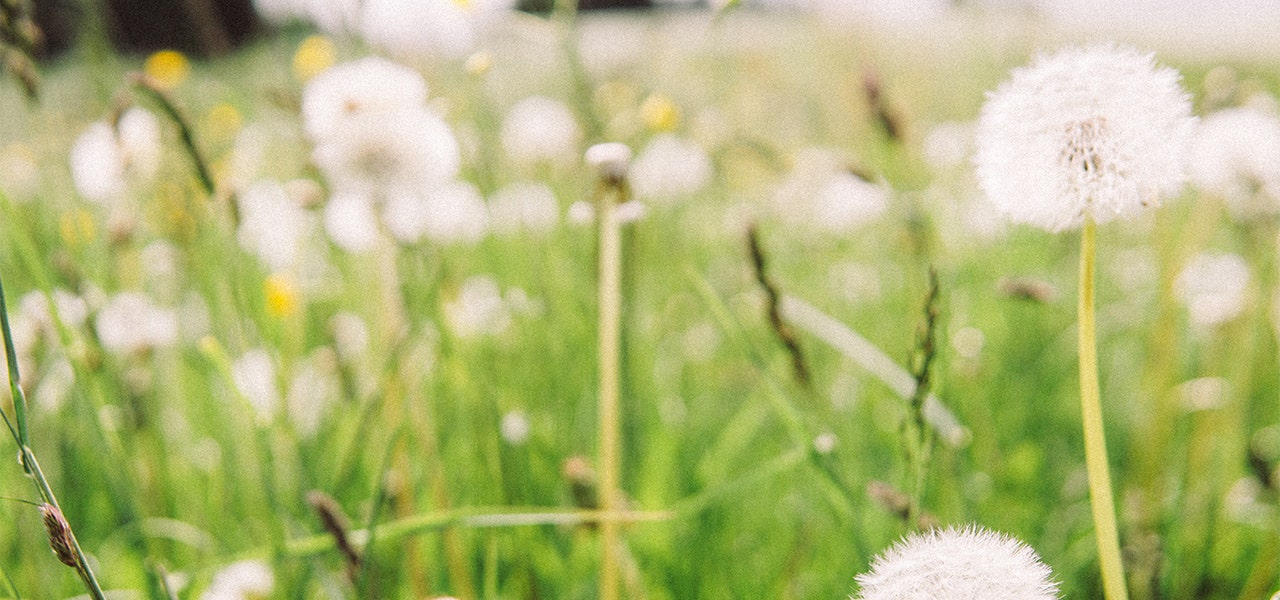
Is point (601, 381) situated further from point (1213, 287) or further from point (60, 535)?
point (1213, 287)

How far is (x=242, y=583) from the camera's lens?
0.86m

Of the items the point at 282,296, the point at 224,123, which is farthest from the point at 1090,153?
the point at 224,123

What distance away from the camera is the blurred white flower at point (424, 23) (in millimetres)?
1086

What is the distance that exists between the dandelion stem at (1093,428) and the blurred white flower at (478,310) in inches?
31.7

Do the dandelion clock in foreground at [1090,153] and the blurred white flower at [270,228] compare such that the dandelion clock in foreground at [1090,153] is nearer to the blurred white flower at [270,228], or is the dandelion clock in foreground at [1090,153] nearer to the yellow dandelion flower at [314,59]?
the blurred white flower at [270,228]

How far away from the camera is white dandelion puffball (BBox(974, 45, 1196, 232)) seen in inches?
16.0

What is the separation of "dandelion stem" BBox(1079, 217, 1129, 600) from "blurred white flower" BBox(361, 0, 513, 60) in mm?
872

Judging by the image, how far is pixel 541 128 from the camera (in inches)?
92.1

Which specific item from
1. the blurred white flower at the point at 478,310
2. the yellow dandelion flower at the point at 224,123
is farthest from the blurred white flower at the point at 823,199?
the yellow dandelion flower at the point at 224,123

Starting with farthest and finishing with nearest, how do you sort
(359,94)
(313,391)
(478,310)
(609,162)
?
(478,310)
(313,391)
(359,94)
(609,162)

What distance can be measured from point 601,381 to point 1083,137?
38 centimetres

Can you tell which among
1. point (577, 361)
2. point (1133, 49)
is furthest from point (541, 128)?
point (1133, 49)

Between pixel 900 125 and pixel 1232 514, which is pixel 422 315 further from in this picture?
pixel 1232 514

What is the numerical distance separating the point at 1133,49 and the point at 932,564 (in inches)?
12.3
